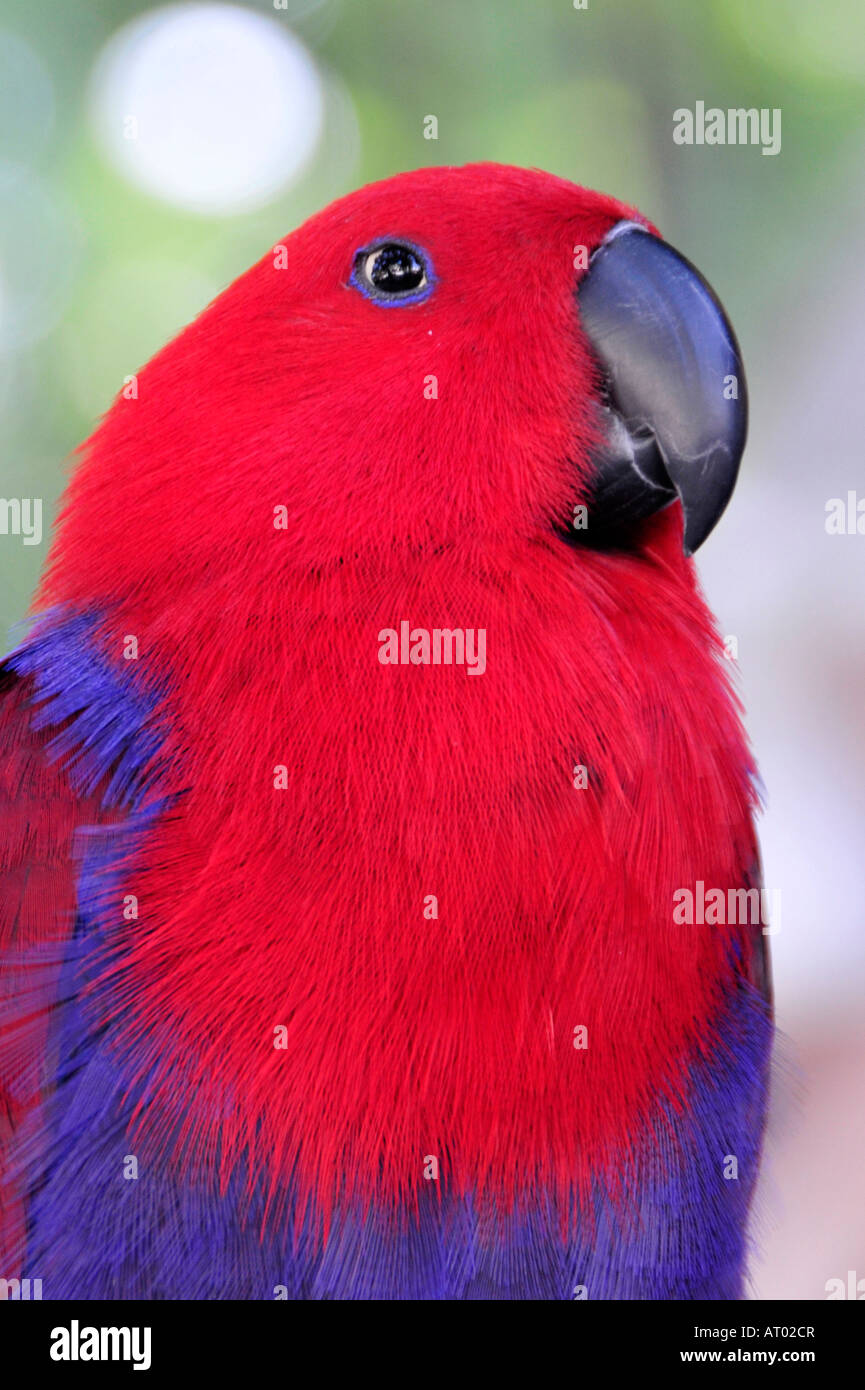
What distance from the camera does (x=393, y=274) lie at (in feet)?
3.48

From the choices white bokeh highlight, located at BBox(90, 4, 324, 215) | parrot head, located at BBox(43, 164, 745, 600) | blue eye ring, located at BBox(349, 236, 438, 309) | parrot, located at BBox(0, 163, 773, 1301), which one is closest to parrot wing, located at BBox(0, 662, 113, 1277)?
parrot, located at BBox(0, 163, 773, 1301)

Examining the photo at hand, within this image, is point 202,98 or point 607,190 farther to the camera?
point 607,190

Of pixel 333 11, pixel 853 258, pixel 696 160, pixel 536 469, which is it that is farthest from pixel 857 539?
pixel 333 11

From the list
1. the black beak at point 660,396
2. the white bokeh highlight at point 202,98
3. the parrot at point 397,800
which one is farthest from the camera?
the white bokeh highlight at point 202,98

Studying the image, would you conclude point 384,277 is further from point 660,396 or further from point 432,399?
point 660,396

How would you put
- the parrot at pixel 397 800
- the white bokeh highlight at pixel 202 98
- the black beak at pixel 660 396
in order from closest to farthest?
the parrot at pixel 397 800
the black beak at pixel 660 396
the white bokeh highlight at pixel 202 98

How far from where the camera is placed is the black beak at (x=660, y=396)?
103 centimetres

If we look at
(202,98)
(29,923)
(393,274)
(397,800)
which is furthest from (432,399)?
(202,98)

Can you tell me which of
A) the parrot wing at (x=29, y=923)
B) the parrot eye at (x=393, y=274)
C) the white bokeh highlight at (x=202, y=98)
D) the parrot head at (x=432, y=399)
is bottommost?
the parrot wing at (x=29, y=923)

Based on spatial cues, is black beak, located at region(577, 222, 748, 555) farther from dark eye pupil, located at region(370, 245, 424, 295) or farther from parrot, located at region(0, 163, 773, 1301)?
dark eye pupil, located at region(370, 245, 424, 295)

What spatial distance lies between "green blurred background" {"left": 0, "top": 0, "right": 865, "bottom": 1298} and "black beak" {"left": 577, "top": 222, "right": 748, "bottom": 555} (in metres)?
0.62

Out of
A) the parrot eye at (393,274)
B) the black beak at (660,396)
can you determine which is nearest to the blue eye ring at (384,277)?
the parrot eye at (393,274)

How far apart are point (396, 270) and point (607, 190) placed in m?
0.77

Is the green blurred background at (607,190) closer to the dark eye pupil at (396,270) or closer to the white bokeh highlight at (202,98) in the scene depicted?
the white bokeh highlight at (202,98)
